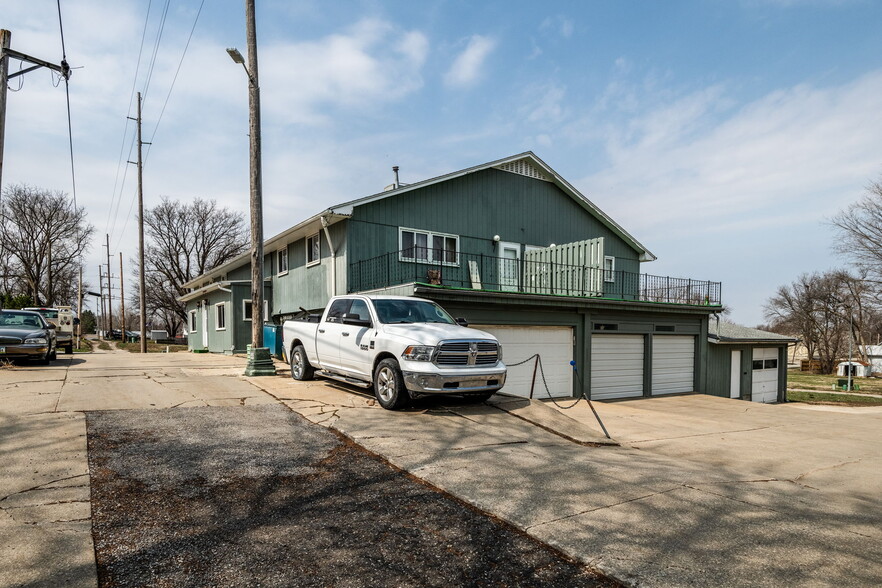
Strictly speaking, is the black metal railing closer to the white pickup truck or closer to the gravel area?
the white pickup truck

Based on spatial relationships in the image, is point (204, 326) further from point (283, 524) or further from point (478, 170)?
point (283, 524)

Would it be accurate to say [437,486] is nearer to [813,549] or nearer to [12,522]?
[813,549]

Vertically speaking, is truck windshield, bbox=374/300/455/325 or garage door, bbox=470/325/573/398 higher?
truck windshield, bbox=374/300/455/325

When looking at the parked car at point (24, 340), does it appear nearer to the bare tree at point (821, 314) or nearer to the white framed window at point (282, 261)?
the white framed window at point (282, 261)

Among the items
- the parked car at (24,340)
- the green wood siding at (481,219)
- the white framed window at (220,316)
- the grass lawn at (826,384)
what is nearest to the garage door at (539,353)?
the green wood siding at (481,219)

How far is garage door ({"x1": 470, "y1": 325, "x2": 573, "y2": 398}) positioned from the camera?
14875 mm

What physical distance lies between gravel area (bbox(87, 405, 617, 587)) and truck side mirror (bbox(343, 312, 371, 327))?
10.2 feet

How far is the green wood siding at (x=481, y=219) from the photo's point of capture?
1586 centimetres

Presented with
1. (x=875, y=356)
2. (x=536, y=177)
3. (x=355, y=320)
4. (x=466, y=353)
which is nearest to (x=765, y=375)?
(x=536, y=177)

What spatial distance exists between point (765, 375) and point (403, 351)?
23024 millimetres

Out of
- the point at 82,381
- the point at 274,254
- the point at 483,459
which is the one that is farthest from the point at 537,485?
the point at 274,254

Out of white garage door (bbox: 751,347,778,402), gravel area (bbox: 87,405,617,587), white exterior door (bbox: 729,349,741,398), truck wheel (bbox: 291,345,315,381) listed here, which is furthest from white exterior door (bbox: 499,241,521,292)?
white garage door (bbox: 751,347,778,402)

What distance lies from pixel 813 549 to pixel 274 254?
20.9 meters

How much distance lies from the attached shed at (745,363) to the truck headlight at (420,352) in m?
A: 16.8
